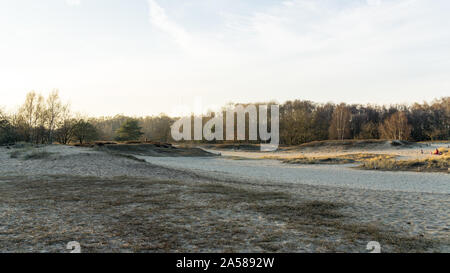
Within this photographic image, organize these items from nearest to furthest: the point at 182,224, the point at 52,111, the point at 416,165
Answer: the point at 182,224 → the point at 416,165 → the point at 52,111

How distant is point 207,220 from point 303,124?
58074mm

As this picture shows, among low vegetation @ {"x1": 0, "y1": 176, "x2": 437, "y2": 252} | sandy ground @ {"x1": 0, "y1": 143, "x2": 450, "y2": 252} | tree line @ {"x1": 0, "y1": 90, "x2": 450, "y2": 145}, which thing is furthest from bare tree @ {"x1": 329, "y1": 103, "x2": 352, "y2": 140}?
low vegetation @ {"x1": 0, "y1": 176, "x2": 437, "y2": 252}

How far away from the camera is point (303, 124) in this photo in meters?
61.4

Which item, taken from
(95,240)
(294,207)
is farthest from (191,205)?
(95,240)

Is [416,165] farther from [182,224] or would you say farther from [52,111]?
[52,111]

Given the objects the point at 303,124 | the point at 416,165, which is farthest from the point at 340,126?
the point at 416,165

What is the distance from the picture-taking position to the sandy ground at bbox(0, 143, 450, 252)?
14.0ft

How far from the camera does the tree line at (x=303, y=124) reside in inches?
1502

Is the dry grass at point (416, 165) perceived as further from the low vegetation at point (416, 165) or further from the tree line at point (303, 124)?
the tree line at point (303, 124)

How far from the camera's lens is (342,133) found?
196 ft

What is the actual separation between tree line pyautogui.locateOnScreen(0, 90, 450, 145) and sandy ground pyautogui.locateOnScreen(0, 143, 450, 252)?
29.2m

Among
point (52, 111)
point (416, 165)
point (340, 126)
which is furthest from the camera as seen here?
point (340, 126)
